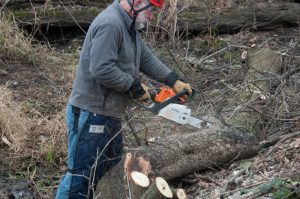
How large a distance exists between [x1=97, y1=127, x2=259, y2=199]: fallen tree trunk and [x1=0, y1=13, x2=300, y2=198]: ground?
→ 102 mm

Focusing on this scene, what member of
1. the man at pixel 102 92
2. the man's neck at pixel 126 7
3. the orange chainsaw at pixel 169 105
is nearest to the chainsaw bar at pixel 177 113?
the orange chainsaw at pixel 169 105

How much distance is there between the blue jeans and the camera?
14.0 feet

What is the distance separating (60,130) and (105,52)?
2.18m

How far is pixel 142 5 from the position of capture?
4203mm

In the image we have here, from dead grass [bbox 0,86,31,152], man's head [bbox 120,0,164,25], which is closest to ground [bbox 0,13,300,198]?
dead grass [bbox 0,86,31,152]

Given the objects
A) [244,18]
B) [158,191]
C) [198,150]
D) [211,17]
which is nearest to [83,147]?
[158,191]

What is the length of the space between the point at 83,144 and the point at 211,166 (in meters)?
1.24

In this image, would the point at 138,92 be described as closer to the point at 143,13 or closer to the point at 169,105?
the point at 169,105

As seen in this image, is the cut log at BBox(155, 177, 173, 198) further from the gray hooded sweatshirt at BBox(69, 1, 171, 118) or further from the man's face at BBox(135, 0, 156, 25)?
the man's face at BBox(135, 0, 156, 25)

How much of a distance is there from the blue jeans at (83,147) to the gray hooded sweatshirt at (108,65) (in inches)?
2.8

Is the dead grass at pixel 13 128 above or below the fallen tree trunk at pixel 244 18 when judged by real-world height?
above

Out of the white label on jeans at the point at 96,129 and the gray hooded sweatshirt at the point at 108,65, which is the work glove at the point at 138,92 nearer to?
the gray hooded sweatshirt at the point at 108,65

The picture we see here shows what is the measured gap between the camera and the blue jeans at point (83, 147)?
428 centimetres

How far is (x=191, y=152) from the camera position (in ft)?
15.9
